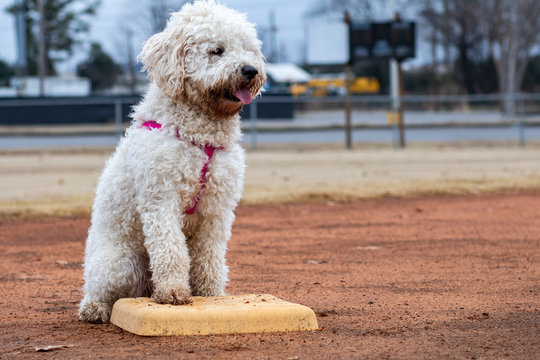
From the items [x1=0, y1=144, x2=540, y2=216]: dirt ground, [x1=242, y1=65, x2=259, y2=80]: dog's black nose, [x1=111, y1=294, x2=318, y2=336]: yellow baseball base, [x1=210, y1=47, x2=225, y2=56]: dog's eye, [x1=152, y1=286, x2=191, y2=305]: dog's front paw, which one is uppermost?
[x1=210, y1=47, x2=225, y2=56]: dog's eye

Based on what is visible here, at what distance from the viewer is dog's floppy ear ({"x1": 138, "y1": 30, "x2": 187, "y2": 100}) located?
5199 millimetres

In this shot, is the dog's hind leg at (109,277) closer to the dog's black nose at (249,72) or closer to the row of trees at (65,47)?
the dog's black nose at (249,72)

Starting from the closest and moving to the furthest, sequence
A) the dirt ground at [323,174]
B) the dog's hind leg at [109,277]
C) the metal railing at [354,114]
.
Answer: the dog's hind leg at [109,277] < the dirt ground at [323,174] < the metal railing at [354,114]

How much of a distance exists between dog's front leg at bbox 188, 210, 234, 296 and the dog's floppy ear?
846 mm

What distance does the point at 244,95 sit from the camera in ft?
17.0

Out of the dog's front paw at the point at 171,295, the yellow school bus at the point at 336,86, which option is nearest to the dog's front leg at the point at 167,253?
the dog's front paw at the point at 171,295

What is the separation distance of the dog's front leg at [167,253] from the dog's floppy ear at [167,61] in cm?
73

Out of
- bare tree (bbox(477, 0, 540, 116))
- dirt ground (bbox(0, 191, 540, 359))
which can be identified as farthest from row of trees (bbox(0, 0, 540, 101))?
dirt ground (bbox(0, 191, 540, 359))

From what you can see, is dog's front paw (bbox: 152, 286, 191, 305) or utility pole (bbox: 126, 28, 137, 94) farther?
utility pole (bbox: 126, 28, 137, 94)

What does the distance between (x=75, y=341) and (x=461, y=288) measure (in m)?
3.18

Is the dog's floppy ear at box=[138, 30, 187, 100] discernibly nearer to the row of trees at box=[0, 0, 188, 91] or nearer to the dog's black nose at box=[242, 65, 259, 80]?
the dog's black nose at box=[242, 65, 259, 80]

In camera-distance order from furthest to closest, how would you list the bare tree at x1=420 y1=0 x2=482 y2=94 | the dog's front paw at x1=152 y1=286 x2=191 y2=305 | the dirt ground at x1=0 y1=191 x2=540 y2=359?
the bare tree at x1=420 y1=0 x2=482 y2=94 < the dog's front paw at x1=152 y1=286 x2=191 y2=305 < the dirt ground at x1=0 y1=191 x2=540 y2=359

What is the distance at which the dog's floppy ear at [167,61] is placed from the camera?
5.20 m

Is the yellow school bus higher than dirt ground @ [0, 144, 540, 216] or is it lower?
higher
